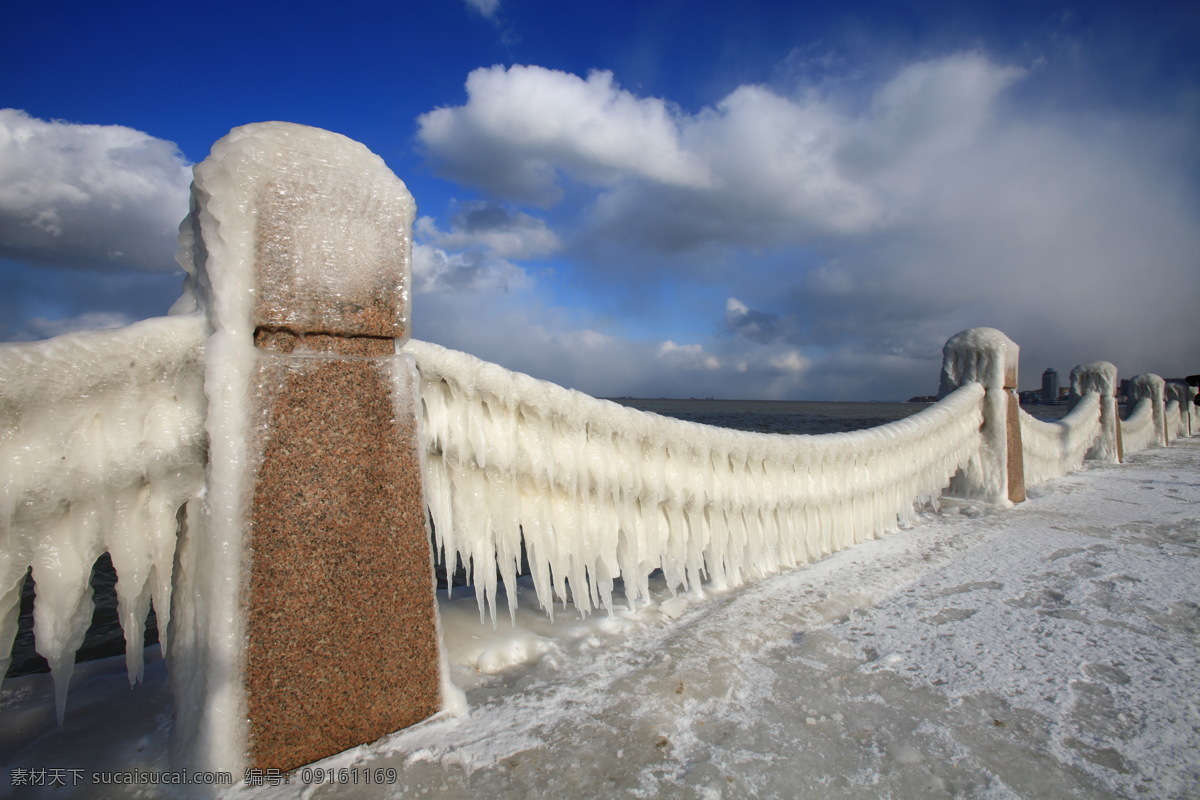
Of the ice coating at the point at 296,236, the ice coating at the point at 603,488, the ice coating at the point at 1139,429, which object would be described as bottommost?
the ice coating at the point at 1139,429

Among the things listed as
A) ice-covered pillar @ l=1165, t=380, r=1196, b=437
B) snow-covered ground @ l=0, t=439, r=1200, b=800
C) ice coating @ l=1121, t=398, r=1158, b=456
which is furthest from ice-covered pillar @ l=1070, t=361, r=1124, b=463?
snow-covered ground @ l=0, t=439, r=1200, b=800

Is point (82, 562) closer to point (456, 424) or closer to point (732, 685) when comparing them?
point (456, 424)

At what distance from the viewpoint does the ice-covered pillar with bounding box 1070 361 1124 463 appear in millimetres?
10406

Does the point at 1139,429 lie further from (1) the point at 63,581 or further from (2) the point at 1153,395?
(1) the point at 63,581

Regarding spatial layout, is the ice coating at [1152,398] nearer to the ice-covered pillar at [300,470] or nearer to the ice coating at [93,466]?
the ice-covered pillar at [300,470]

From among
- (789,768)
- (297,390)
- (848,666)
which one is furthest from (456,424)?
(848,666)

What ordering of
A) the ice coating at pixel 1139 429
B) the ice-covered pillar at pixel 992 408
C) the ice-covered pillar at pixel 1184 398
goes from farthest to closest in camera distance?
the ice-covered pillar at pixel 1184 398, the ice coating at pixel 1139 429, the ice-covered pillar at pixel 992 408

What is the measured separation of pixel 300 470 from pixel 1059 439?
33.4 ft

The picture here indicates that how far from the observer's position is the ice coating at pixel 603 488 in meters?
2.44

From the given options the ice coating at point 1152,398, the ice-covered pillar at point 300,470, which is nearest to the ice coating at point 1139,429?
the ice coating at point 1152,398

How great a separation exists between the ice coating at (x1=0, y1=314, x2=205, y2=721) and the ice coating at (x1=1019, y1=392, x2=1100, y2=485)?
807 centimetres

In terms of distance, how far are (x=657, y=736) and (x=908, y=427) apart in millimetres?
3837

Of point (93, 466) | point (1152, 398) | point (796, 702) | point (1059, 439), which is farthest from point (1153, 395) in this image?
point (93, 466)

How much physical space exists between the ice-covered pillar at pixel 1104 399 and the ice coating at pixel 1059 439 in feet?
0.65
